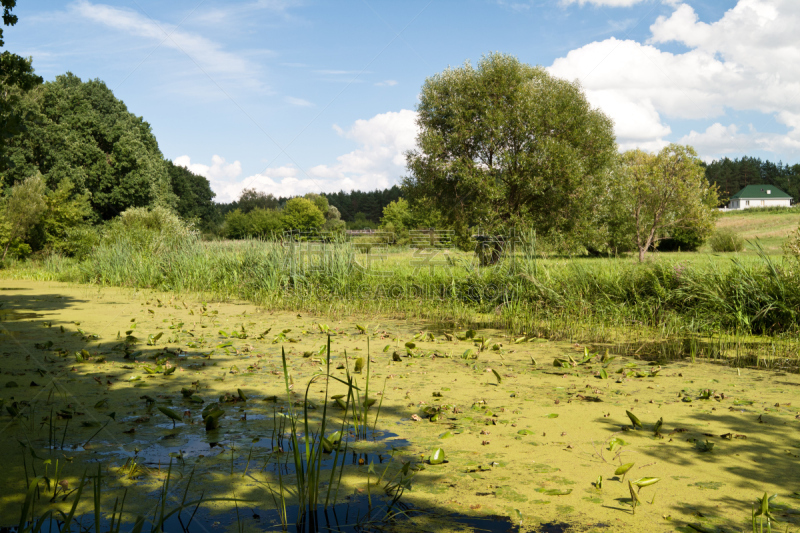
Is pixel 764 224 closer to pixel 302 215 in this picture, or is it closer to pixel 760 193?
pixel 302 215

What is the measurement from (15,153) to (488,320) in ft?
91.1

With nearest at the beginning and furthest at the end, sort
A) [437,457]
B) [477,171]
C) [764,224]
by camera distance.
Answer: [437,457], [477,171], [764,224]

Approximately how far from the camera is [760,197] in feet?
223

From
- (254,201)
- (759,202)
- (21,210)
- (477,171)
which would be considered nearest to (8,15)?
(477,171)

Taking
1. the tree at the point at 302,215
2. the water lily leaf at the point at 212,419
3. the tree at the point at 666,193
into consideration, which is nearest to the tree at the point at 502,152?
the tree at the point at 666,193

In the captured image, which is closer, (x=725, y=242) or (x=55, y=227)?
(x=55, y=227)

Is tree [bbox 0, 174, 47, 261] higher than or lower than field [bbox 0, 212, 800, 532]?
higher

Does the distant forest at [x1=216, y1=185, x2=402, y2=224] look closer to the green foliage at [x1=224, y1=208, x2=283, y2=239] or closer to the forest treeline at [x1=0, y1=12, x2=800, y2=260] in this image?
the green foliage at [x1=224, y1=208, x2=283, y2=239]

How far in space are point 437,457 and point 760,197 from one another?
81748mm

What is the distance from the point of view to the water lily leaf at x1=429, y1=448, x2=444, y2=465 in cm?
266

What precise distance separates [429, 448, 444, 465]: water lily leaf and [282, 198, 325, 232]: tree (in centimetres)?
4655

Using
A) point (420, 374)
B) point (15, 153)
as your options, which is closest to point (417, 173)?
point (420, 374)

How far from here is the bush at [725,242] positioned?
22.8m

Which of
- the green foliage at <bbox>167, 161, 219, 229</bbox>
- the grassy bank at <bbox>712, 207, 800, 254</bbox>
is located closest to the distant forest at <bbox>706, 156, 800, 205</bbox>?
the grassy bank at <bbox>712, 207, 800, 254</bbox>
